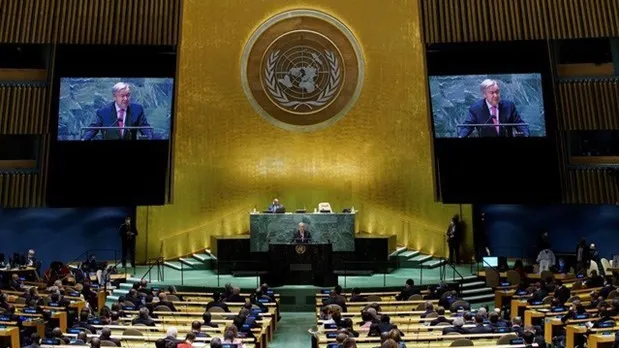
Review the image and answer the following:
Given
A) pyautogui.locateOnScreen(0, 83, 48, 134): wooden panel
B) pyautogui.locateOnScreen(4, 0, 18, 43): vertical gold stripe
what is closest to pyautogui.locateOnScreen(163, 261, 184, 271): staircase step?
pyautogui.locateOnScreen(0, 83, 48, 134): wooden panel

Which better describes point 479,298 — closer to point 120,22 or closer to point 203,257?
point 203,257

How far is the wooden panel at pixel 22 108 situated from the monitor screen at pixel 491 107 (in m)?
10.6

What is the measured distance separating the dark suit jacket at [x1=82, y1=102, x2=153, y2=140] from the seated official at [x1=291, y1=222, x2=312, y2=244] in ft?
15.4

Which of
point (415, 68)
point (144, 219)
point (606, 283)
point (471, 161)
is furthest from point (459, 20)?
point (144, 219)

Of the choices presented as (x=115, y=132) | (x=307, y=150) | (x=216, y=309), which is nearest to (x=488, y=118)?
(x=307, y=150)

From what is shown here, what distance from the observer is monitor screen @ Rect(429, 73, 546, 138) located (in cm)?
2308

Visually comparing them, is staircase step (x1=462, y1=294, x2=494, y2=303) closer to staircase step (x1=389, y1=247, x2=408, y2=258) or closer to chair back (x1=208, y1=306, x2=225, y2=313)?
staircase step (x1=389, y1=247, x2=408, y2=258)

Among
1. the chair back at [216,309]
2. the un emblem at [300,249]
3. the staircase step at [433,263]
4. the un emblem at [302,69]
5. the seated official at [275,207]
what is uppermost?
the un emblem at [302,69]

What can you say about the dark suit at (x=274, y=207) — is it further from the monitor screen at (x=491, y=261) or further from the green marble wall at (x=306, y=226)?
the monitor screen at (x=491, y=261)

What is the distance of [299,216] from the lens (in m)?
23.4

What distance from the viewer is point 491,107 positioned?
23.2m

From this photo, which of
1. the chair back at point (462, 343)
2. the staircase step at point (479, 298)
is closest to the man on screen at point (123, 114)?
the staircase step at point (479, 298)

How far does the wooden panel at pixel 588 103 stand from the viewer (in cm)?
2342

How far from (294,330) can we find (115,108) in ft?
28.7
